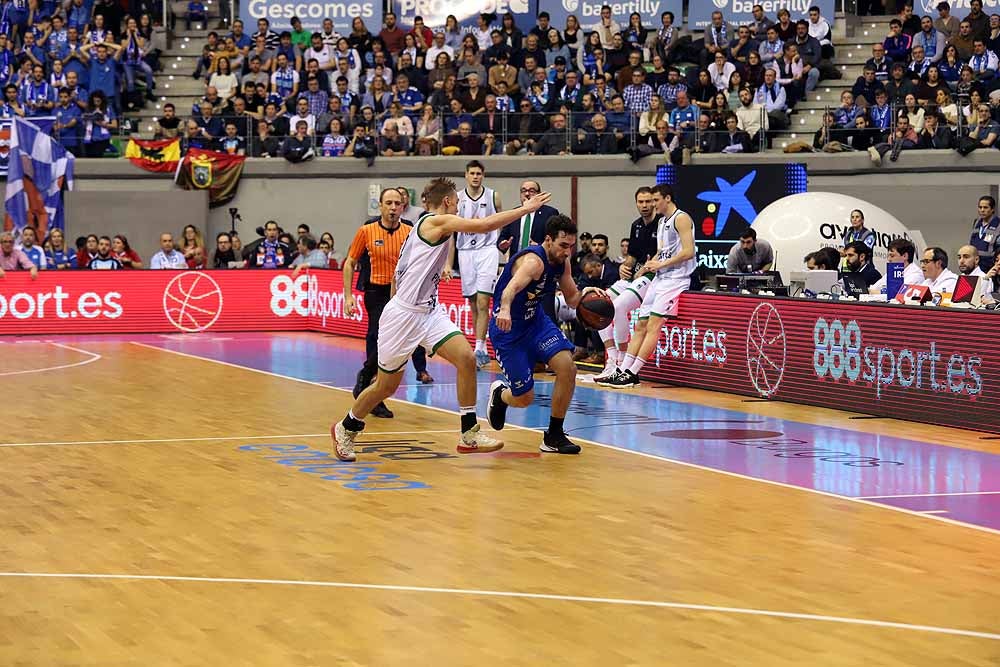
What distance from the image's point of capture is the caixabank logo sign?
45.8ft

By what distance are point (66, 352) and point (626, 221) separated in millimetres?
10675

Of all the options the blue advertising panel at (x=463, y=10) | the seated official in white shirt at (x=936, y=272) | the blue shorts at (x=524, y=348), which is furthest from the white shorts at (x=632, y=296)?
the blue advertising panel at (x=463, y=10)

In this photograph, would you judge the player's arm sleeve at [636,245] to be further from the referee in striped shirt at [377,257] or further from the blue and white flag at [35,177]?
the blue and white flag at [35,177]

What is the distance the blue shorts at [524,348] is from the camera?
1205 cm

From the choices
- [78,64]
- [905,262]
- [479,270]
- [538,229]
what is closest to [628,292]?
[538,229]

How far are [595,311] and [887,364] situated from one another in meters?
3.34

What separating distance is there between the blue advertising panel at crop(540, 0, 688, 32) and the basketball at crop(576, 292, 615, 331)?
17973 mm

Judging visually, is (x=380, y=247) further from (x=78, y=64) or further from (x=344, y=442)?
(x=78, y=64)

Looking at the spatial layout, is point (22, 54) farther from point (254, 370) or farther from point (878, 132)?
point (878, 132)

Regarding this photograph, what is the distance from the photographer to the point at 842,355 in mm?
15320

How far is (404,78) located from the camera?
95.8 feet

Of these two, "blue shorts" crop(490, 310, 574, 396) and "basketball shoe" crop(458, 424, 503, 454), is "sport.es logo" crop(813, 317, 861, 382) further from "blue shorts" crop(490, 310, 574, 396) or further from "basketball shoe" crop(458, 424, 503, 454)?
"basketball shoe" crop(458, 424, 503, 454)

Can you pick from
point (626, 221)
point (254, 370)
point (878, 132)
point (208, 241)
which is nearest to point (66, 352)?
point (254, 370)

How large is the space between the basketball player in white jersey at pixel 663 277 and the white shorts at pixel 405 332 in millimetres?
5438
